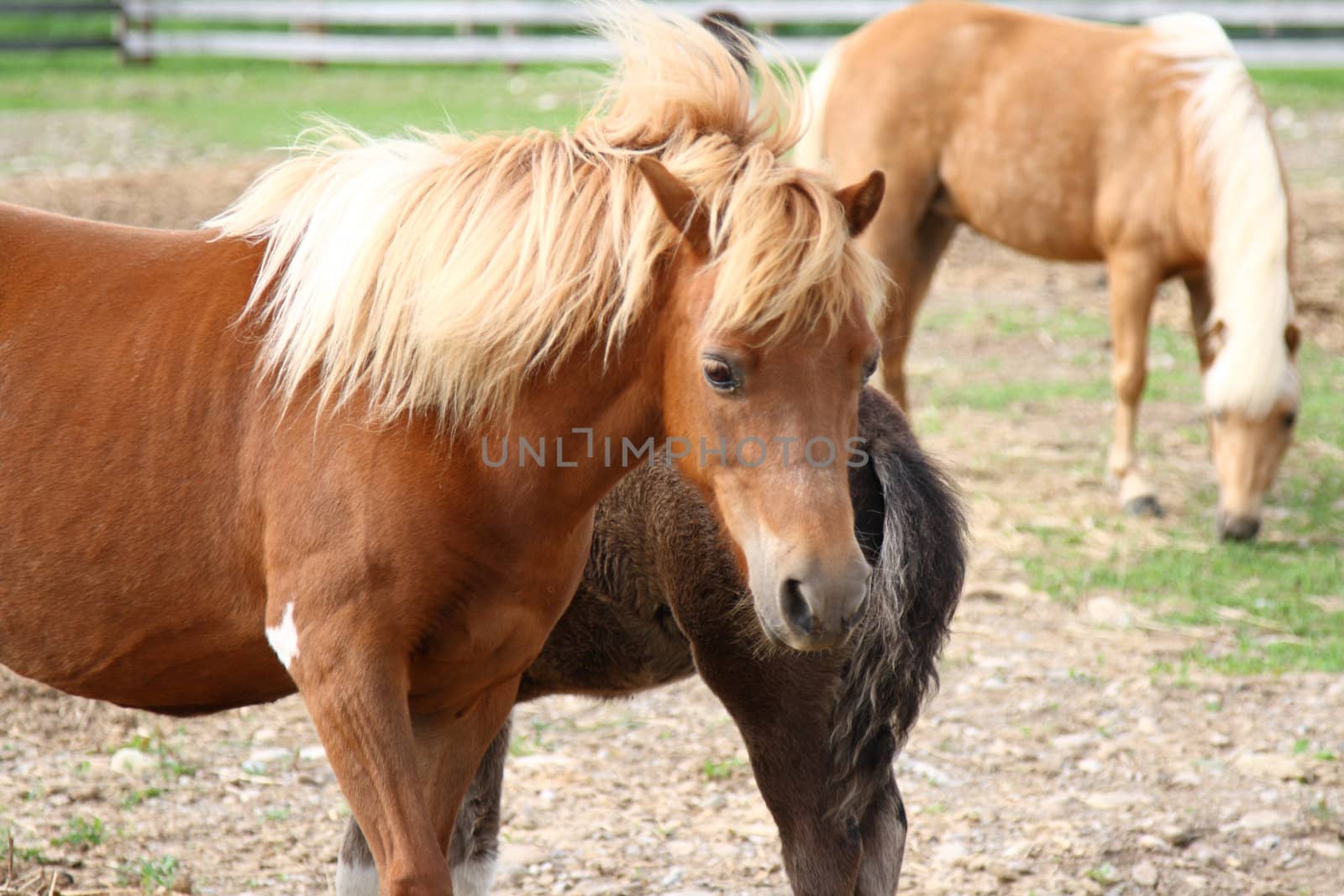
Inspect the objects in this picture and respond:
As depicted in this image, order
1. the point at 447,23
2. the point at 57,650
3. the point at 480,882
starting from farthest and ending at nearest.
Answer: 1. the point at 447,23
2. the point at 480,882
3. the point at 57,650

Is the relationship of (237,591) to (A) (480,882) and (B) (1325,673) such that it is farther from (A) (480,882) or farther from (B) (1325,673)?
(B) (1325,673)

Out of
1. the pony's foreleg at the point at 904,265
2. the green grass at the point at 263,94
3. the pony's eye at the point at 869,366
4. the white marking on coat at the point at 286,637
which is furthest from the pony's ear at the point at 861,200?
the green grass at the point at 263,94

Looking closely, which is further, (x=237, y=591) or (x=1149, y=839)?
(x=1149, y=839)

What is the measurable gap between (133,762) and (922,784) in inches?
83.0

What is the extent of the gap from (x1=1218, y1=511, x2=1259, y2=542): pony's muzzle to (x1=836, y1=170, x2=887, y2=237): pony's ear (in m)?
4.03

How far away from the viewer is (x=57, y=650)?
2.24m

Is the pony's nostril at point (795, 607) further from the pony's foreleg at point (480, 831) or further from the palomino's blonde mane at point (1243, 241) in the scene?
the palomino's blonde mane at point (1243, 241)

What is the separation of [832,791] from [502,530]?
0.93 meters

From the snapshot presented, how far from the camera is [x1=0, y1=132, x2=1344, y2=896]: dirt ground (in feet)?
10.5

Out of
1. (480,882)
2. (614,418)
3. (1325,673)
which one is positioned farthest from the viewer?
(1325,673)

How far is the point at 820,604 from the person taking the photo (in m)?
1.83

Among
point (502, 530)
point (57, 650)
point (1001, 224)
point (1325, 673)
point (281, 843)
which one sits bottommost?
point (1325, 673)

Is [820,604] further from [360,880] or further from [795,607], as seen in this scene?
[360,880]

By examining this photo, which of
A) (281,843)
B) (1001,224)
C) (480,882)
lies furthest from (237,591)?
(1001,224)
